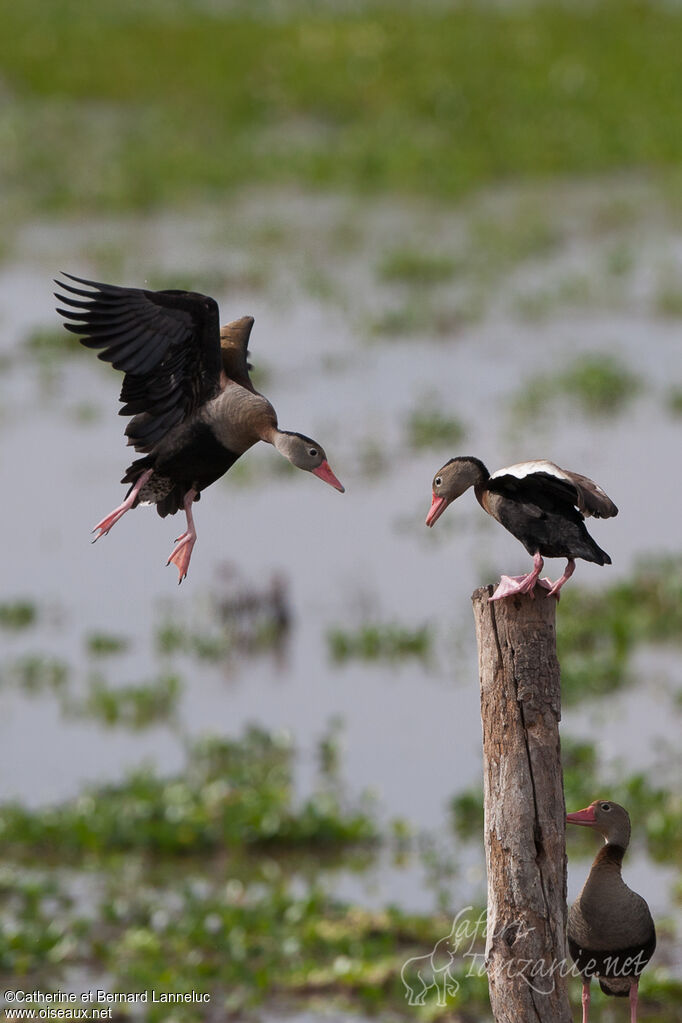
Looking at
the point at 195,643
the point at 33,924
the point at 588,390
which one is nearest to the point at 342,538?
the point at 195,643

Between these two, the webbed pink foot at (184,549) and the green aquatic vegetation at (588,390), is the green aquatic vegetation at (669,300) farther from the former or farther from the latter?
the webbed pink foot at (184,549)

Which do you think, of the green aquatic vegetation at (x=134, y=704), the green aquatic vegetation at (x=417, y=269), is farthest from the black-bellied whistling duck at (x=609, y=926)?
the green aquatic vegetation at (x=417, y=269)

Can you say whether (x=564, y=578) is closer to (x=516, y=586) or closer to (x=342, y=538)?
(x=516, y=586)

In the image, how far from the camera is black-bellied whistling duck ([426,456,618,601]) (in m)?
4.64

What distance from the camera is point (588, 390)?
2116 cm

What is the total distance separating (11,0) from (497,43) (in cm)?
1142

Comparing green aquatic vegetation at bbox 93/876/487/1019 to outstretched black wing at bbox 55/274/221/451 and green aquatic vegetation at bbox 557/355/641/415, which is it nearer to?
outstretched black wing at bbox 55/274/221/451

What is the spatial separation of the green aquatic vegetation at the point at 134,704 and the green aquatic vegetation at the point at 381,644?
1.48 metres

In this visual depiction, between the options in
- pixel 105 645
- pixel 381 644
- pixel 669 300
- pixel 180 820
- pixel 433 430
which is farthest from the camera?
pixel 669 300

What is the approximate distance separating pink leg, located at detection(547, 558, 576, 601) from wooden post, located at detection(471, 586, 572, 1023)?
28cm

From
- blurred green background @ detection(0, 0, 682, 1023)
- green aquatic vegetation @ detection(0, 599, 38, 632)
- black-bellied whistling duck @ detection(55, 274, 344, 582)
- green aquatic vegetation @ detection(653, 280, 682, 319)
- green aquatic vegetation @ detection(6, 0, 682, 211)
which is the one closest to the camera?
black-bellied whistling duck @ detection(55, 274, 344, 582)

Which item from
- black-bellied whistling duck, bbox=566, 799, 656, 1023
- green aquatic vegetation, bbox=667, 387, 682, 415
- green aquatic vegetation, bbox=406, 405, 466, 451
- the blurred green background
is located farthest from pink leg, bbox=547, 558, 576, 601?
green aquatic vegetation, bbox=667, 387, 682, 415

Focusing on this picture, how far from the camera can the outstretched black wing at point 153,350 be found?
4.34 m

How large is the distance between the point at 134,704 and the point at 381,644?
2.18 meters
